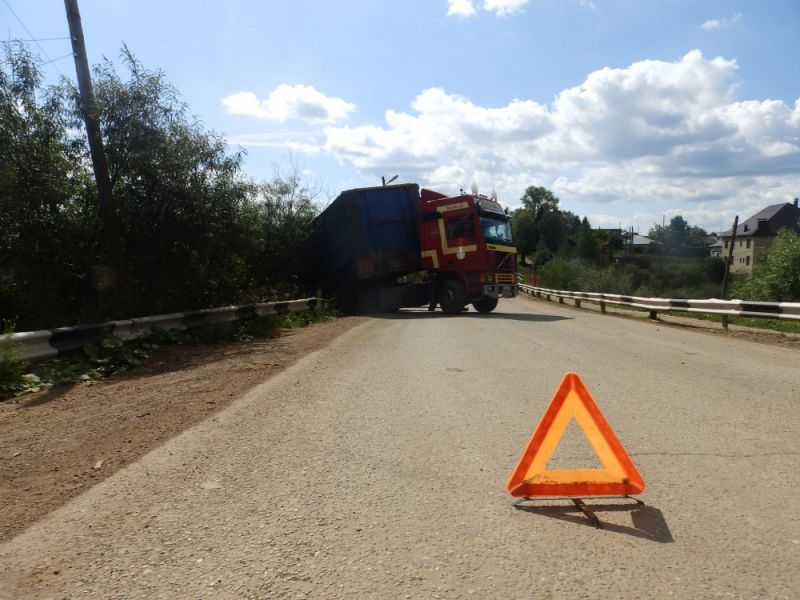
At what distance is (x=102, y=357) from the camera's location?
808 centimetres

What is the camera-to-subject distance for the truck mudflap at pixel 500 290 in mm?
18328

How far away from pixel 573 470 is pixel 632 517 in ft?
1.46

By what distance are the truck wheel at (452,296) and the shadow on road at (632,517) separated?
1594cm

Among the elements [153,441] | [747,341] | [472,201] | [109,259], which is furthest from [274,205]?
[153,441]

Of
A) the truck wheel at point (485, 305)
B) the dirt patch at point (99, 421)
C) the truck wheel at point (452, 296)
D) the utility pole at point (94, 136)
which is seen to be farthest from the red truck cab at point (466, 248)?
the utility pole at point (94, 136)

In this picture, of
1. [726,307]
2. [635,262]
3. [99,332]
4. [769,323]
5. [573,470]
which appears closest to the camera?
[573,470]

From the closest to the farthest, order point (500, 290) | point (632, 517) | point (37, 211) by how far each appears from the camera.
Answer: point (632, 517) → point (37, 211) → point (500, 290)

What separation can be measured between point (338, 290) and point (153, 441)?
1651 cm

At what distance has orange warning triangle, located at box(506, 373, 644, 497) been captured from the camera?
3.24 metres

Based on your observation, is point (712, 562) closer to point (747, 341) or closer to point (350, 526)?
point (350, 526)

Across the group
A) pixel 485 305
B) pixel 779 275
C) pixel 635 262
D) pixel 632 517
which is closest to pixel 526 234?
pixel 635 262

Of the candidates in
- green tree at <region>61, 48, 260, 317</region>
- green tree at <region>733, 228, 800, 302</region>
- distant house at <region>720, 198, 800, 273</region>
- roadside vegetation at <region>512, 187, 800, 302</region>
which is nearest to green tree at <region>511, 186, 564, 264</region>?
roadside vegetation at <region>512, 187, 800, 302</region>

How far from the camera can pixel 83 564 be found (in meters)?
2.66

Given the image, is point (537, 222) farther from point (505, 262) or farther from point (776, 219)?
point (505, 262)
